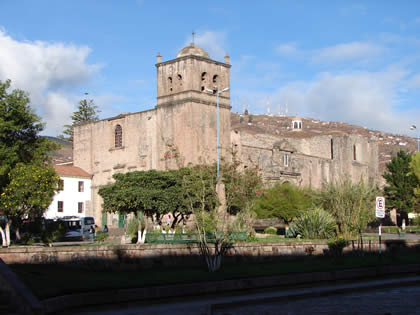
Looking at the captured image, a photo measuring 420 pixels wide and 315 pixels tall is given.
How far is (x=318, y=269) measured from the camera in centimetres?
1745

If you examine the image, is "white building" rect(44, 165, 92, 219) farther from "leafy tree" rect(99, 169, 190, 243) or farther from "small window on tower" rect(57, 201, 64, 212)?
"leafy tree" rect(99, 169, 190, 243)

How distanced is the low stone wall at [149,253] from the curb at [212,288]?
149 inches

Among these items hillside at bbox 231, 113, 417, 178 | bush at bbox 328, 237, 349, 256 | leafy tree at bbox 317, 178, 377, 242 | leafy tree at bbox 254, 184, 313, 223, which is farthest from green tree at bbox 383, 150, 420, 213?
hillside at bbox 231, 113, 417, 178

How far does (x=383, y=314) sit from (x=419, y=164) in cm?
4107

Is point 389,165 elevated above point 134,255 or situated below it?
above

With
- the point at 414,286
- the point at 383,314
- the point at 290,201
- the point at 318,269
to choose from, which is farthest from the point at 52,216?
the point at 383,314

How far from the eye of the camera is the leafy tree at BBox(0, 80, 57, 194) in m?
28.8

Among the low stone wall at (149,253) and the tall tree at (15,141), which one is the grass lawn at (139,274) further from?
the tall tree at (15,141)

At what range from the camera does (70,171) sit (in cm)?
4853

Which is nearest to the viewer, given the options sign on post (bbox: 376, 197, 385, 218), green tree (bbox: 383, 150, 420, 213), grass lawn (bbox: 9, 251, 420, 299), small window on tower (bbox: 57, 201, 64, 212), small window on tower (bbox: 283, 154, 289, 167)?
grass lawn (bbox: 9, 251, 420, 299)

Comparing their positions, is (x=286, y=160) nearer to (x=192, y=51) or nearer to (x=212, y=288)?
(x=192, y=51)

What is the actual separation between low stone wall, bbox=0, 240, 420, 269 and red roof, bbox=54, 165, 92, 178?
29069 millimetres

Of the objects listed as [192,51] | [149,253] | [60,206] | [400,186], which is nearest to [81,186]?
[60,206]

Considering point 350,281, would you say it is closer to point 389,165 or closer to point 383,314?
point 383,314
